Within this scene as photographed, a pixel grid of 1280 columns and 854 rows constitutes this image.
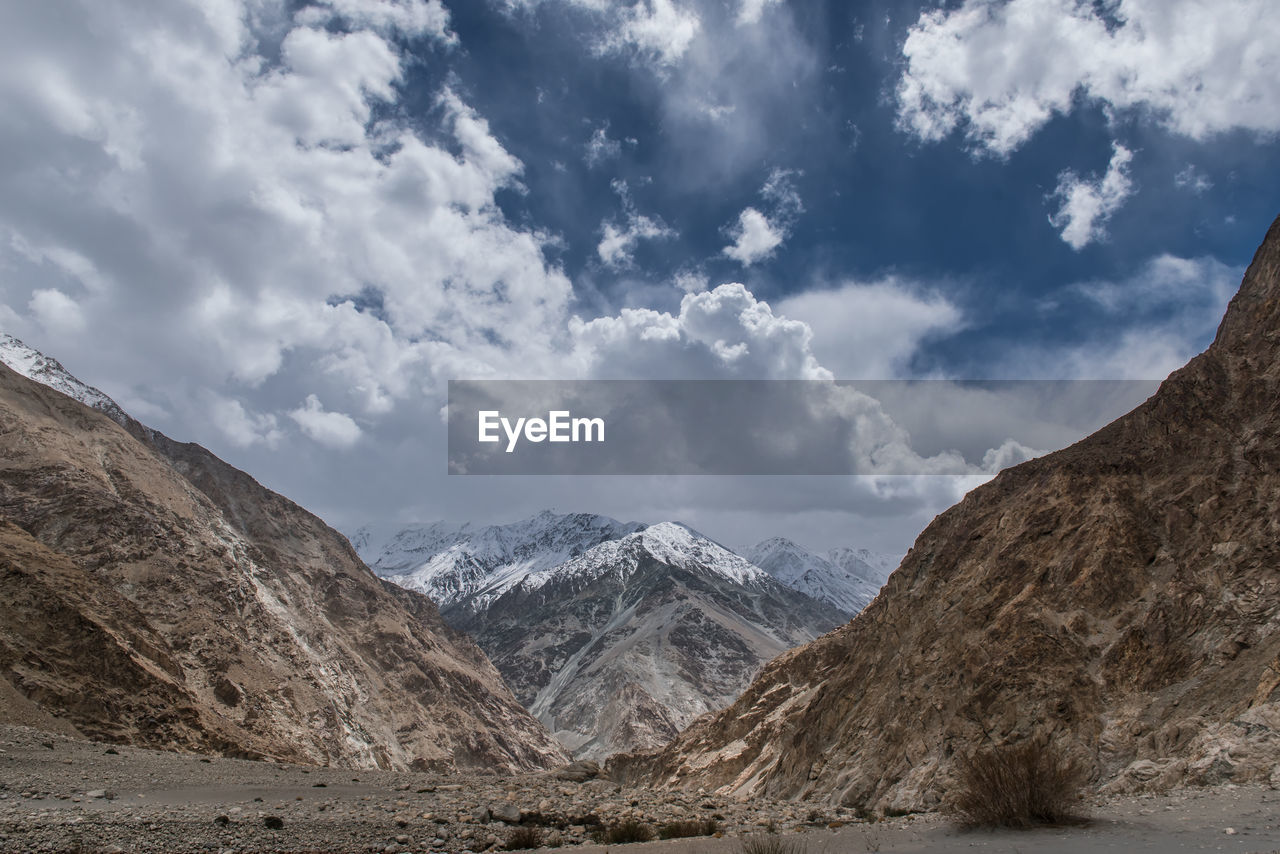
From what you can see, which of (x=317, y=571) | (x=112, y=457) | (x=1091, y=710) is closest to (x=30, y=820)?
(x=1091, y=710)

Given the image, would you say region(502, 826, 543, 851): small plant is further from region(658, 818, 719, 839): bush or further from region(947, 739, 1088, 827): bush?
region(947, 739, 1088, 827): bush

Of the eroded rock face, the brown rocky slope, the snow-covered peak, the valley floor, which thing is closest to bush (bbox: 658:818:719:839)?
the valley floor

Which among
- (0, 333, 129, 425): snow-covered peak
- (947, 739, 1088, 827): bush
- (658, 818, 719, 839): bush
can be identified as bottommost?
(658, 818, 719, 839): bush

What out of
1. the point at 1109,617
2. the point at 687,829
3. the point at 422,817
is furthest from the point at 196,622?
the point at 1109,617

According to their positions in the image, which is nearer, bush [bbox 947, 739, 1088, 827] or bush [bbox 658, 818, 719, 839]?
bush [bbox 947, 739, 1088, 827]

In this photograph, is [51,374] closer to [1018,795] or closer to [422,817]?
[422,817]

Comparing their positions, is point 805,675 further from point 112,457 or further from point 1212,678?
point 112,457

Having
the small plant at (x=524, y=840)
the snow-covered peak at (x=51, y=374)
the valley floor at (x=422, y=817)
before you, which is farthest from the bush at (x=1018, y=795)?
the snow-covered peak at (x=51, y=374)
